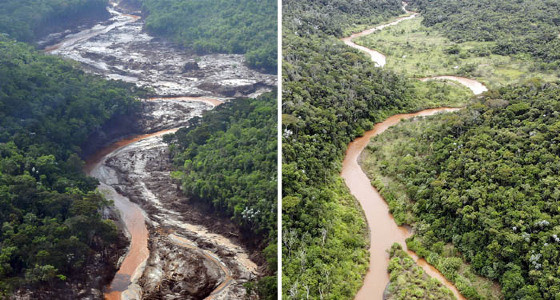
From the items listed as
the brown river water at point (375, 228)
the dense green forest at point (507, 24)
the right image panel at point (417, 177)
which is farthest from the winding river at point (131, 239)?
the dense green forest at point (507, 24)

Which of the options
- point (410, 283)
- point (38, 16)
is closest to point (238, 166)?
point (410, 283)

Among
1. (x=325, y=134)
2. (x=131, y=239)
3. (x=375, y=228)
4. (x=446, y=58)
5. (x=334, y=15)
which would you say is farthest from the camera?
(x=334, y=15)

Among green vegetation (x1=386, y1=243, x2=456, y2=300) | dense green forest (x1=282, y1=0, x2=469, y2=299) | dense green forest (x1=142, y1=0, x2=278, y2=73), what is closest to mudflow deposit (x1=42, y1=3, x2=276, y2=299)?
dense green forest (x1=142, y1=0, x2=278, y2=73)

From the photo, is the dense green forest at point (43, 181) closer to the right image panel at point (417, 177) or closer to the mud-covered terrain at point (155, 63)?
the mud-covered terrain at point (155, 63)

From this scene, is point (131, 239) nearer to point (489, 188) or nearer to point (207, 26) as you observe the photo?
point (489, 188)

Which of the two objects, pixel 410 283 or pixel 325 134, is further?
pixel 325 134

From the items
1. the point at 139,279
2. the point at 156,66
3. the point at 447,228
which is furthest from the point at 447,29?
the point at 139,279

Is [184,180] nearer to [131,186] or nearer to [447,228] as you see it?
[131,186]
